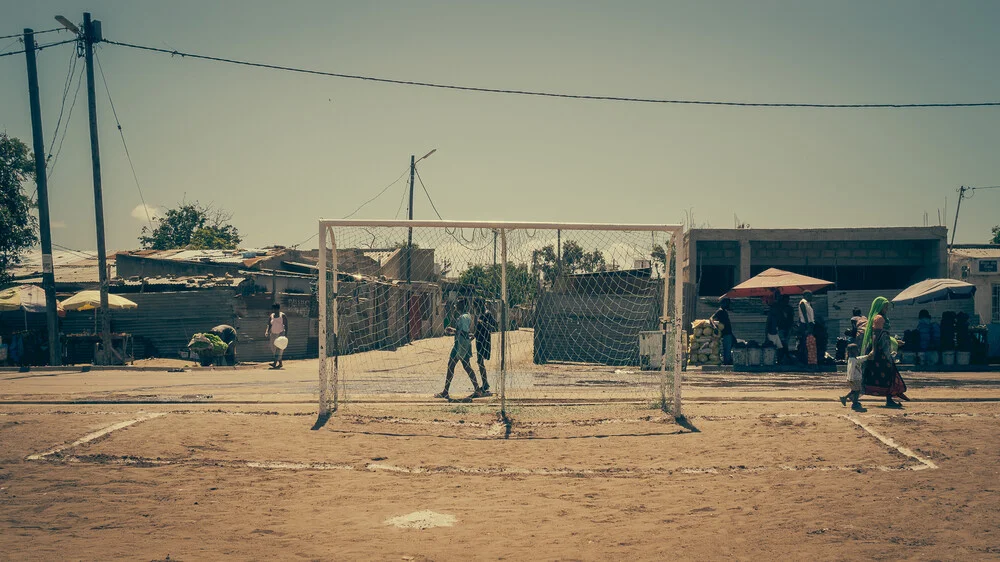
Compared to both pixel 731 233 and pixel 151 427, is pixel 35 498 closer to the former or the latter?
pixel 151 427

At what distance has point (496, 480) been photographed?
730 centimetres

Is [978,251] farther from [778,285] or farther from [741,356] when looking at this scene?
[741,356]

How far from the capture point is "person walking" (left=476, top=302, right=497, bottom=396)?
38.0 feet

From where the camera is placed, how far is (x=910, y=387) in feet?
43.4

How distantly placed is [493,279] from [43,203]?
1561cm

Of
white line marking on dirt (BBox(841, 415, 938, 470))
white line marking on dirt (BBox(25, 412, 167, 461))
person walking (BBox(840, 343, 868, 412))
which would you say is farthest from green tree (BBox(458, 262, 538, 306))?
white line marking on dirt (BBox(841, 415, 938, 470))

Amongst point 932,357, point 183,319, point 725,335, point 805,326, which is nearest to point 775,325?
point 805,326

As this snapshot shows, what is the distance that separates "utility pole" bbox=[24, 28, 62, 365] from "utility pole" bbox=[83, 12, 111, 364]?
1.16 m

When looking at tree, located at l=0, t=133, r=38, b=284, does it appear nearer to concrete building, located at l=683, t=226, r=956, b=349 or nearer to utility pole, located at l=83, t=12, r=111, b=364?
utility pole, located at l=83, t=12, r=111, b=364

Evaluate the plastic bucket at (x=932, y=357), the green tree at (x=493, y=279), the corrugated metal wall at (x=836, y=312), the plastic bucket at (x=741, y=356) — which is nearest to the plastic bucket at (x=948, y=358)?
the plastic bucket at (x=932, y=357)

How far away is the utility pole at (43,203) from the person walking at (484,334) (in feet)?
44.8

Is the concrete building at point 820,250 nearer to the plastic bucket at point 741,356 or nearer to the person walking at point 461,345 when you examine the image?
the plastic bucket at point 741,356

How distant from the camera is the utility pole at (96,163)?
19812 mm

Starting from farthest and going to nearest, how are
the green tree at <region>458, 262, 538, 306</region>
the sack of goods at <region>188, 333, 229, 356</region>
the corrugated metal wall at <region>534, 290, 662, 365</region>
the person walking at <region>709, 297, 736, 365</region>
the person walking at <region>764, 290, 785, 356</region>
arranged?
the corrugated metal wall at <region>534, 290, 662, 365</region>
the sack of goods at <region>188, 333, 229, 356</region>
the person walking at <region>709, 297, 736, 365</region>
the person walking at <region>764, 290, 785, 356</region>
the green tree at <region>458, 262, 538, 306</region>
